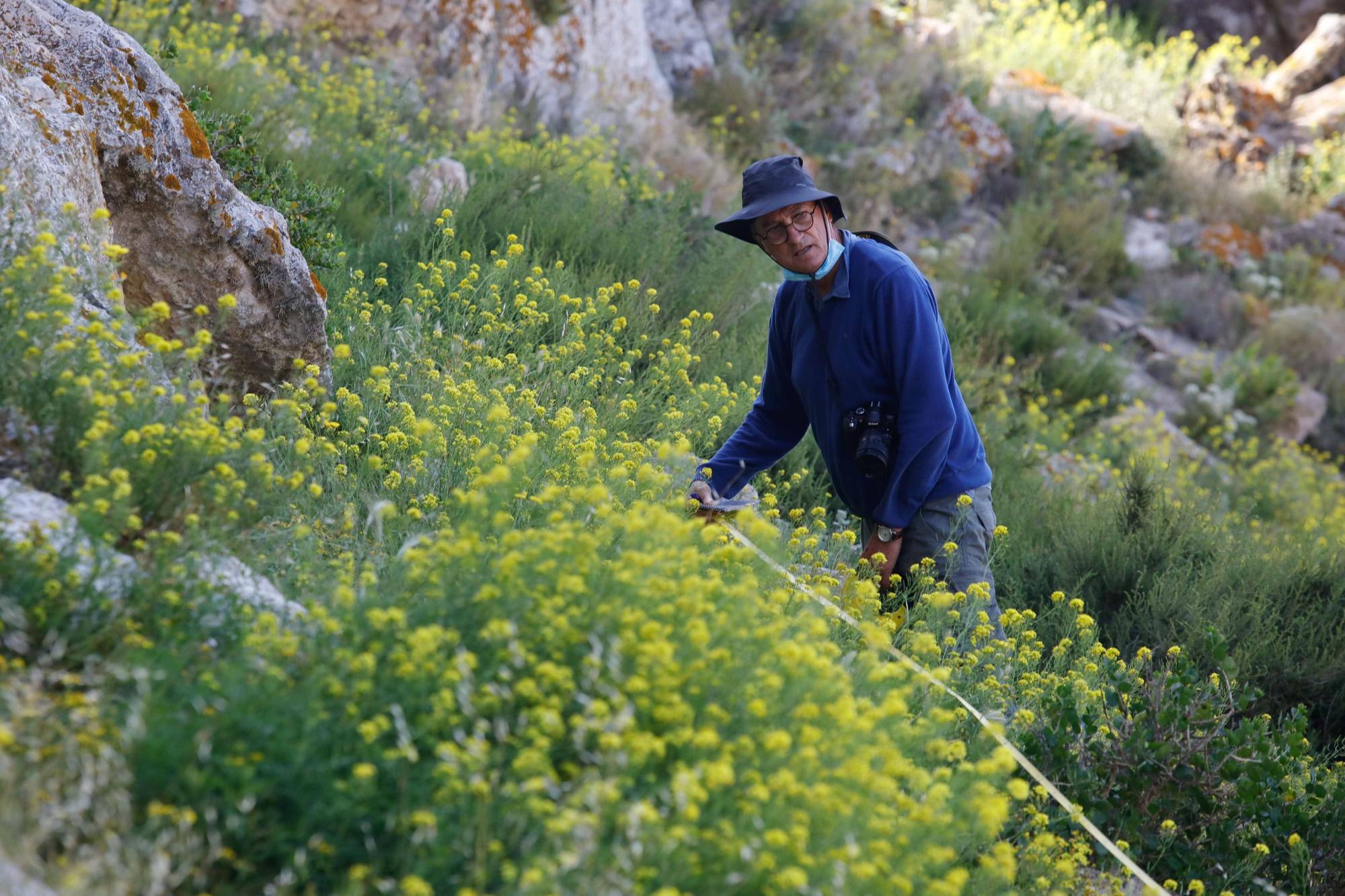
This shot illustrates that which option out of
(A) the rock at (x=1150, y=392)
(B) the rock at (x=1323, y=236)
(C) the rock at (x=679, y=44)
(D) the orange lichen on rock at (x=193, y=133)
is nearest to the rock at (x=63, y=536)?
(D) the orange lichen on rock at (x=193, y=133)

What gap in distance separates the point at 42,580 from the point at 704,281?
182 inches

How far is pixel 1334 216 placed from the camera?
1265cm

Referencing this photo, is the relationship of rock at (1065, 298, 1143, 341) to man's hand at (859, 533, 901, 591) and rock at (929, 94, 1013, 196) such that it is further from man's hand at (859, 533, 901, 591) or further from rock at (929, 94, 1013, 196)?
man's hand at (859, 533, 901, 591)

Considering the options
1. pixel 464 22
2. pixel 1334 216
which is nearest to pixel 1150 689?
pixel 464 22

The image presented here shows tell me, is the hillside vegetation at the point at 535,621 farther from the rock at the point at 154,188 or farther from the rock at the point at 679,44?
the rock at the point at 679,44

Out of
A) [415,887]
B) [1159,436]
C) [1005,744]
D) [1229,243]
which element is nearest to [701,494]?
Answer: [1005,744]

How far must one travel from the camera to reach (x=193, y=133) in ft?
12.2

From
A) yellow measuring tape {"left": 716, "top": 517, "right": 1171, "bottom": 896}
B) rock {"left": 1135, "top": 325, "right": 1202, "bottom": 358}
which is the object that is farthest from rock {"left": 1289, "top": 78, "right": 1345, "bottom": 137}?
yellow measuring tape {"left": 716, "top": 517, "right": 1171, "bottom": 896}

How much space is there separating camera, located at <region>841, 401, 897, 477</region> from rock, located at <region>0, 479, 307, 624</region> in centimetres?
191

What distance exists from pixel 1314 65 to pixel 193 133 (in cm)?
1452

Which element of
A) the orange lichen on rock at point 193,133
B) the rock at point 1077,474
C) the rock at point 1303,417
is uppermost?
the orange lichen on rock at point 193,133

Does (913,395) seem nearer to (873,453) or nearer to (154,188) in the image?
(873,453)

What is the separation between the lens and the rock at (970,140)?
1183 cm

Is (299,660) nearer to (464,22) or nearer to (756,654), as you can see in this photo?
(756,654)
